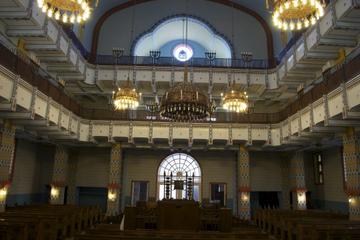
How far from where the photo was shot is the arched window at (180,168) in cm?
2455

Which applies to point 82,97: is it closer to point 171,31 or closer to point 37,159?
point 37,159

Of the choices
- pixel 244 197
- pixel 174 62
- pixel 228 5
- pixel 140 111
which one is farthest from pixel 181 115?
pixel 228 5

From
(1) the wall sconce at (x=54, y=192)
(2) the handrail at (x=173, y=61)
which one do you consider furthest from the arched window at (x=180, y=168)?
(1) the wall sconce at (x=54, y=192)

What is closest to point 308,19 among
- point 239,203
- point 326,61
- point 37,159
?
point 326,61

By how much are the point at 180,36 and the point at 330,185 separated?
1579 centimetres

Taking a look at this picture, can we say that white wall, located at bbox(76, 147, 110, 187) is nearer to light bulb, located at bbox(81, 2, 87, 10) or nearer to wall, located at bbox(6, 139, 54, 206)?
wall, located at bbox(6, 139, 54, 206)

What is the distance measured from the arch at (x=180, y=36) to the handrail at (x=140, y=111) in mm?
5544

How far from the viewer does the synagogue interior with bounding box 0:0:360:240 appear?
12539mm

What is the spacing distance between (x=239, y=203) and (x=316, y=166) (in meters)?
6.40

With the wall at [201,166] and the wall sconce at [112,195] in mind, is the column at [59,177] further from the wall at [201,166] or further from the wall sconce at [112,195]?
the wall at [201,166]

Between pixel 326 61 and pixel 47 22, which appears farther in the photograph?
pixel 326 61

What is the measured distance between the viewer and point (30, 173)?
880 inches

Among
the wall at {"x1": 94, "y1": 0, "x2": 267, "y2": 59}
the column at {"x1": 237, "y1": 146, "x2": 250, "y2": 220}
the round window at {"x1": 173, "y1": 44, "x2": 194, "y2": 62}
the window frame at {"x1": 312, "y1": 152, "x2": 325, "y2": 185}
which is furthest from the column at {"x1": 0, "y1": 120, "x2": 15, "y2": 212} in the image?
the window frame at {"x1": 312, "y1": 152, "x2": 325, "y2": 185}

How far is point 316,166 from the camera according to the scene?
926 inches
